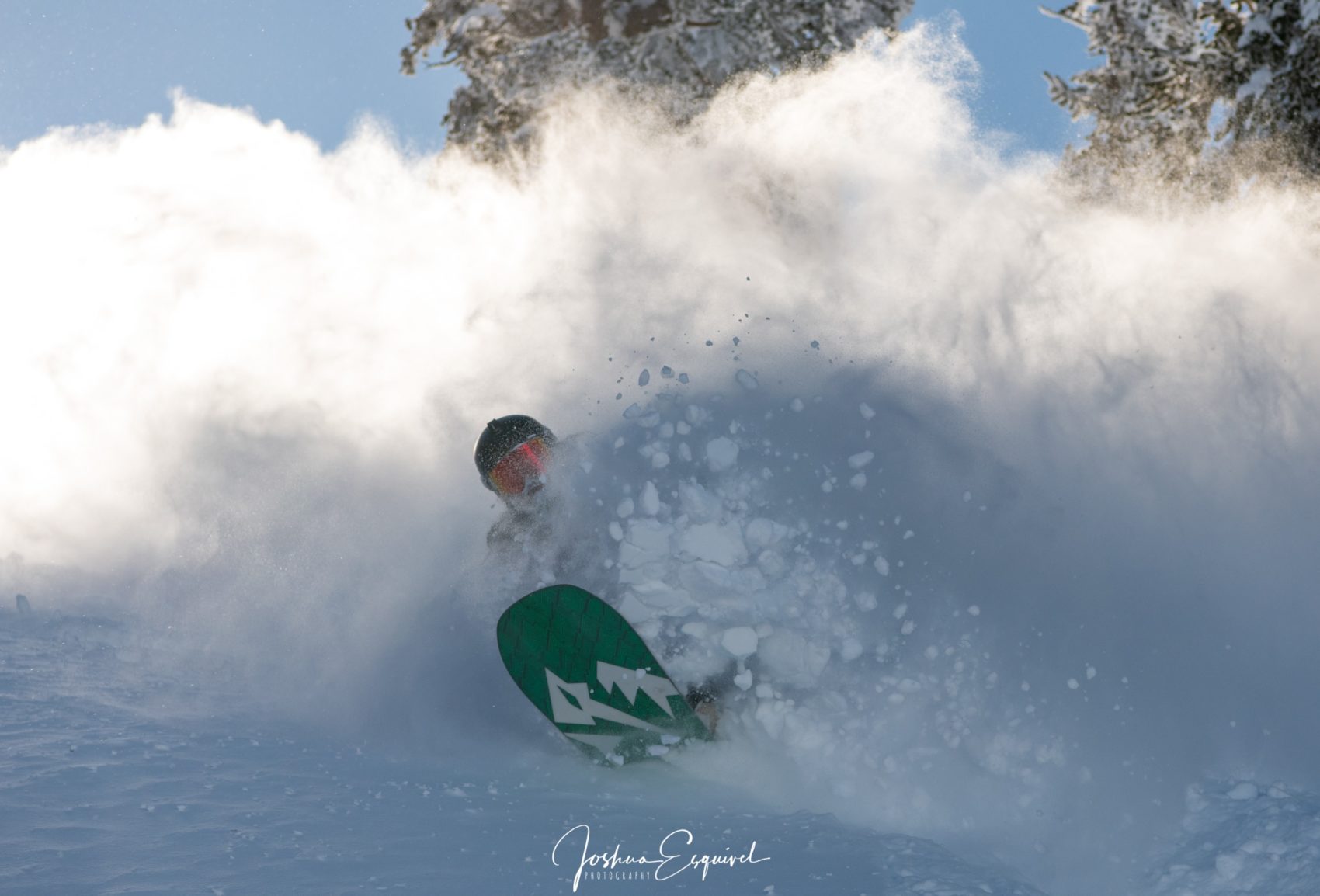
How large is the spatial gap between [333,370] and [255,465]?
4.58 ft

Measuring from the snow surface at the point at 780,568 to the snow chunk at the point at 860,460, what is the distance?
0.07 metres

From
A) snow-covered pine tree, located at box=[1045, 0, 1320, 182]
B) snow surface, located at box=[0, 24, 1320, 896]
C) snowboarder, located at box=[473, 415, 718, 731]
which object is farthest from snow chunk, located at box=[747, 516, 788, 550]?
snow-covered pine tree, located at box=[1045, 0, 1320, 182]

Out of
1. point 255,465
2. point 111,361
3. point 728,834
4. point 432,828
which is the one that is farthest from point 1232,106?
point 111,361

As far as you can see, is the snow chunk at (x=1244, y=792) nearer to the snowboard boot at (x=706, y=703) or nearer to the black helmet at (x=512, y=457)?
the snowboard boot at (x=706, y=703)

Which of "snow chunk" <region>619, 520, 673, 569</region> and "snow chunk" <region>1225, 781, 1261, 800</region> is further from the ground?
"snow chunk" <region>619, 520, 673, 569</region>

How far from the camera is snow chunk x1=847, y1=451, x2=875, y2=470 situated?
22.2 ft

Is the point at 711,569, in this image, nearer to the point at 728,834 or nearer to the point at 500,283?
the point at 728,834

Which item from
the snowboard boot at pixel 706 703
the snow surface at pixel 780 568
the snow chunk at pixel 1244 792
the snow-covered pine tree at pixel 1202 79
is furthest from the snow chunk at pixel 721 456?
the snow-covered pine tree at pixel 1202 79

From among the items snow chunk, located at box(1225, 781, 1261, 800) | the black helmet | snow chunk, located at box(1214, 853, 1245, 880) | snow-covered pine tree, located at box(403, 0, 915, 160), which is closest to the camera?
snow chunk, located at box(1214, 853, 1245, 880)

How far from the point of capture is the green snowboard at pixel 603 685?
6.17m

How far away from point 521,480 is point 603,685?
1.65 metres

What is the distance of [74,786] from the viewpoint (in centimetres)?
520

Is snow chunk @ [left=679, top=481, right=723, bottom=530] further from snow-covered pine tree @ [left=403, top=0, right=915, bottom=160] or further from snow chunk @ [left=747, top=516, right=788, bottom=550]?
snow-covered pine tree @ [left=403, top=0, right=915, bottom=160]

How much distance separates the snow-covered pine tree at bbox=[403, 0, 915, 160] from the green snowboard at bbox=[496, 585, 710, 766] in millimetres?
7165
